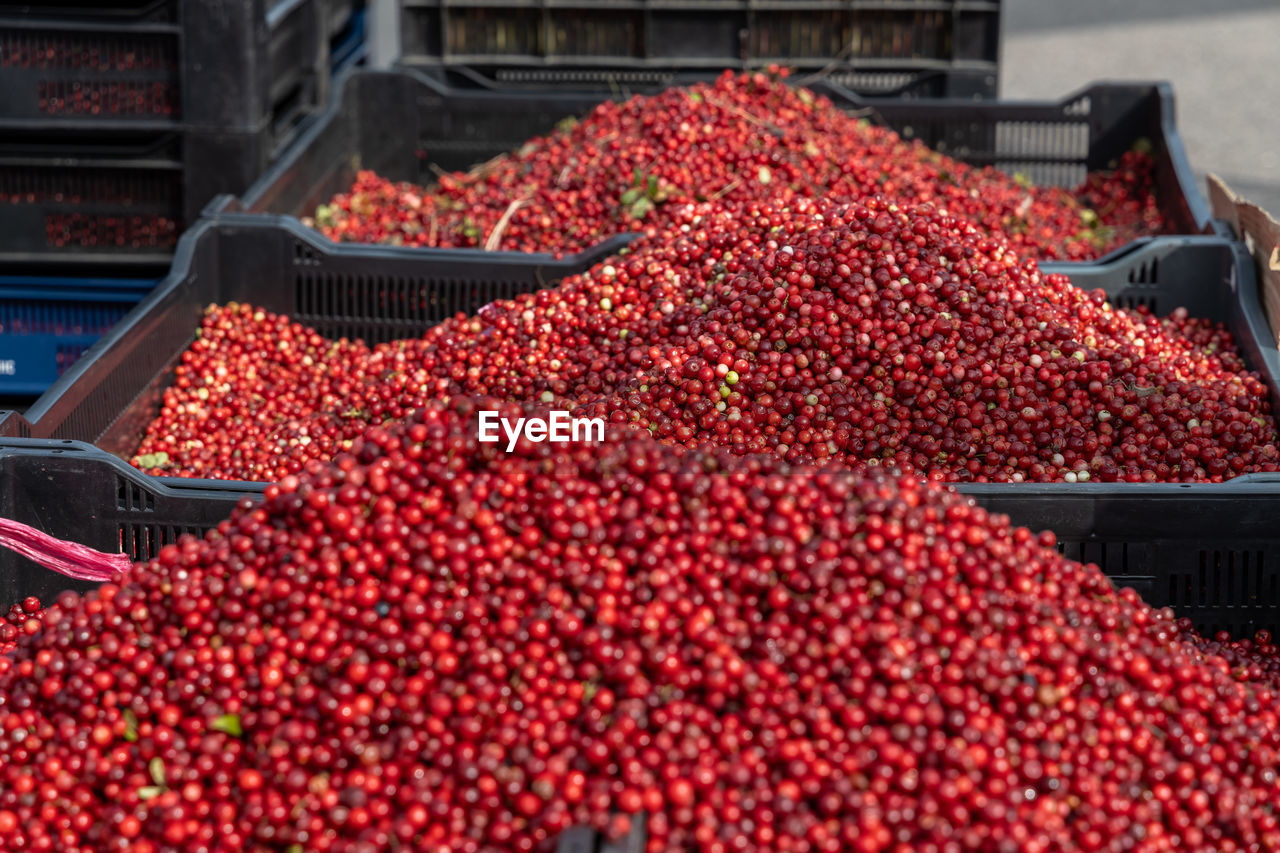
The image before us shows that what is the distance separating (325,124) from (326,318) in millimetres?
1213

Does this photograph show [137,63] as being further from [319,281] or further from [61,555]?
[61,555]

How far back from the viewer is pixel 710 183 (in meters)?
4.20

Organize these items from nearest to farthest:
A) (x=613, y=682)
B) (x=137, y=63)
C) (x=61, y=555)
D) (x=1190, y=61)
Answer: (x=613, y=682), (x=61, y=555), (x=137, y=63), (x=1190, y=61)

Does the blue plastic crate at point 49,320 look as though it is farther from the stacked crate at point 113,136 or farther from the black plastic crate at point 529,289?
the black plastic crate at point 529,289

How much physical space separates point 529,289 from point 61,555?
1.69 meters

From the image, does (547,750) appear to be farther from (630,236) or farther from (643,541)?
(630,236)

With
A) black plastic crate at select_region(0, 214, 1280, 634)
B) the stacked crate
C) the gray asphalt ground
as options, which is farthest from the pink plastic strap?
the gray asphalt ground

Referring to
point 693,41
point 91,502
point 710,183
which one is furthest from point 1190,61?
point 91,502

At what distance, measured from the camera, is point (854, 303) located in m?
2.94

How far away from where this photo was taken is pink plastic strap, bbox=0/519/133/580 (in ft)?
8.47

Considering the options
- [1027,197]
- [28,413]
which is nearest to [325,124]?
[28,413]

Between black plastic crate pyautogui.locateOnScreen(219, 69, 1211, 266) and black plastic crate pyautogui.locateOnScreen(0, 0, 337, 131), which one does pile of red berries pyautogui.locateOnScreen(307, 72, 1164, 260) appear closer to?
black plastic crate pyautogui.locateOnScreen(219, 69, 1211, 266)

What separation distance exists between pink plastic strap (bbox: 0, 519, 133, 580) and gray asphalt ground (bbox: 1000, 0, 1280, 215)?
6.95 metres

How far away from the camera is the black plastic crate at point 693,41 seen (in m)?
5.22
